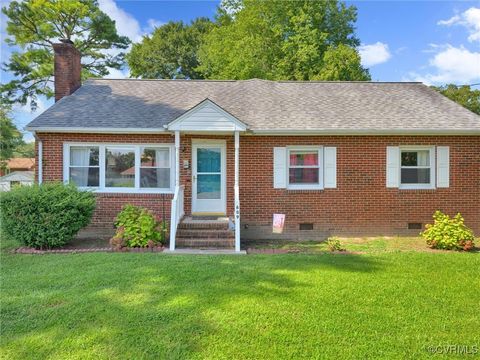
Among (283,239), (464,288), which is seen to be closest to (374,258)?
(464,288)

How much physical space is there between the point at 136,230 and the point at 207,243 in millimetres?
1754

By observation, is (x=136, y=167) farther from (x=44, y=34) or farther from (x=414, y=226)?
(x=44, y=34)

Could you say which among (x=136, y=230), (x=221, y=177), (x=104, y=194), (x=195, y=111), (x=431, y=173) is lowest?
(x=136, y=230)

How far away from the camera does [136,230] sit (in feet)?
27.4

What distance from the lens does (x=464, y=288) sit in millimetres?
5504

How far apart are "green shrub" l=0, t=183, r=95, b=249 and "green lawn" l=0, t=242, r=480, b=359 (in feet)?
3.86

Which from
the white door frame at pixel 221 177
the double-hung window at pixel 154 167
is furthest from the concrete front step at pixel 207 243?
the double-hung window at pixel 154 167

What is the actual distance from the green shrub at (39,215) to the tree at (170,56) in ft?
92.4

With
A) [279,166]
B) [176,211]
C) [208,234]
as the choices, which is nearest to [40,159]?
[176,211]

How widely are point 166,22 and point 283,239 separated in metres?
33.9

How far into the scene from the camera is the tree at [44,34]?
2864 centimetres

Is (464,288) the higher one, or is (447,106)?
(447,106)

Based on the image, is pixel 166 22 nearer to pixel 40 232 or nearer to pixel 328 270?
pixel 40 232

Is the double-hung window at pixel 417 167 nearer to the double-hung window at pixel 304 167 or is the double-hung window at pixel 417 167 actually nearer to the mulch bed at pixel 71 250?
the double-hung window at pixel 304 167
